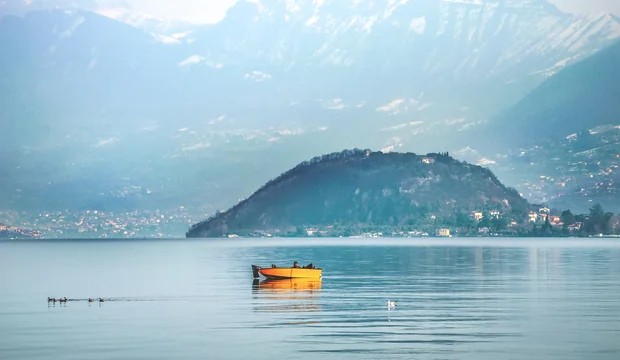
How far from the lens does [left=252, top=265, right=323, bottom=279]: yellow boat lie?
373 feet

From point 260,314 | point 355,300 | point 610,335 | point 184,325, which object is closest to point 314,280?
point 355,300

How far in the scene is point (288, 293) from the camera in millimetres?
97688

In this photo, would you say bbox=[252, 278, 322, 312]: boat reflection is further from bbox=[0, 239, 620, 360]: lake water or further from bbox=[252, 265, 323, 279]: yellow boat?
bbox=[252, 265, 323, 279]: yellow boat

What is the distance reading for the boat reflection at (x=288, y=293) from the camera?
265ft

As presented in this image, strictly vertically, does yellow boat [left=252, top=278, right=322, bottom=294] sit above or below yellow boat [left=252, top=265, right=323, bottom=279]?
below

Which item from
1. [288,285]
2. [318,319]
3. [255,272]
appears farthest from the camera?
[255,272]

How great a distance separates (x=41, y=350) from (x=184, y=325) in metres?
13.6

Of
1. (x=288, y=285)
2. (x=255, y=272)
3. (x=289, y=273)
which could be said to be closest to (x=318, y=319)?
(x=288, y=285)

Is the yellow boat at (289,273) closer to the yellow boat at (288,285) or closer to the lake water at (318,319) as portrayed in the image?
the yellow boat at (288,285)

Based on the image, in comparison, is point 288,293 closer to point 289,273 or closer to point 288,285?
point 288,285

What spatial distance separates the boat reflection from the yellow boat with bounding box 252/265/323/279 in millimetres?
561

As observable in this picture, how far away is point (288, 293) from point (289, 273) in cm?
1769

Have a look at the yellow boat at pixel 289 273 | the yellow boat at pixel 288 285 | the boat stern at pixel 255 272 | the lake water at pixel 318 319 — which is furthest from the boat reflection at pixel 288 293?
the boat stern at pixel 255 272

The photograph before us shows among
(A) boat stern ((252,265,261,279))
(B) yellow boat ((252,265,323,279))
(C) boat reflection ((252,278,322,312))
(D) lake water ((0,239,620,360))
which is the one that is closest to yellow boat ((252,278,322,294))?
(C) boat reflection ((252,278,322,312))
